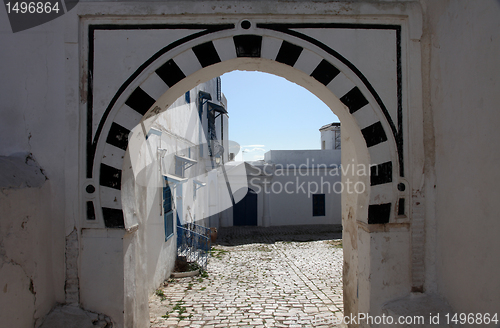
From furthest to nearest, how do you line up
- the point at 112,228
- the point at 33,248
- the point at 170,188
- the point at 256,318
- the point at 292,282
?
the point at 170,188
the point at 292,282
the point at 256,318
the point at 112,228
the point at 33,248

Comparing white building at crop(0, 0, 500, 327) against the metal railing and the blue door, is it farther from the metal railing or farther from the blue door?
the blue door

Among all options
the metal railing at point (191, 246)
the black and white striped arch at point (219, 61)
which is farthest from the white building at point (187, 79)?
the metal railing at point (191, 246)

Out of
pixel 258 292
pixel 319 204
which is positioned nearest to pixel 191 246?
pixel 258 292

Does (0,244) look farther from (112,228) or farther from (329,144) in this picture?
(329,144)

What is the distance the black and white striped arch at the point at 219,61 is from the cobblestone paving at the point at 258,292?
202 cm

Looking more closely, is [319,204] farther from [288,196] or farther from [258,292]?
[258,292]

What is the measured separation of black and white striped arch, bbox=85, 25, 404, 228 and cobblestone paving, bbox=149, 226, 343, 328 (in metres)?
2.02

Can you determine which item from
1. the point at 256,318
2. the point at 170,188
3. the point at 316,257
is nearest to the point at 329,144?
the point at 316,257

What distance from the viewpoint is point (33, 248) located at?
9.78 feet

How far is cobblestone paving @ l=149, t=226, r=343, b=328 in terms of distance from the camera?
4.59 metres

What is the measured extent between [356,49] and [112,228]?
9.55 ft

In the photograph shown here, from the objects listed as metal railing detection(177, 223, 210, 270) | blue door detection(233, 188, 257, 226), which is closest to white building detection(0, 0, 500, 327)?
metal railing detection(177, 223, 210, 270)

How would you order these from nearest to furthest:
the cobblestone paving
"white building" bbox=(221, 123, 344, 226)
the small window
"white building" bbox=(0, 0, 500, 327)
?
"white building" bbox=(0, 0, 500, 327) < the cobblestone paving < "white building" bbox=(221, 123, 344, 226) < the small window

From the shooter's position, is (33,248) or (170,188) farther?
(170,188)
